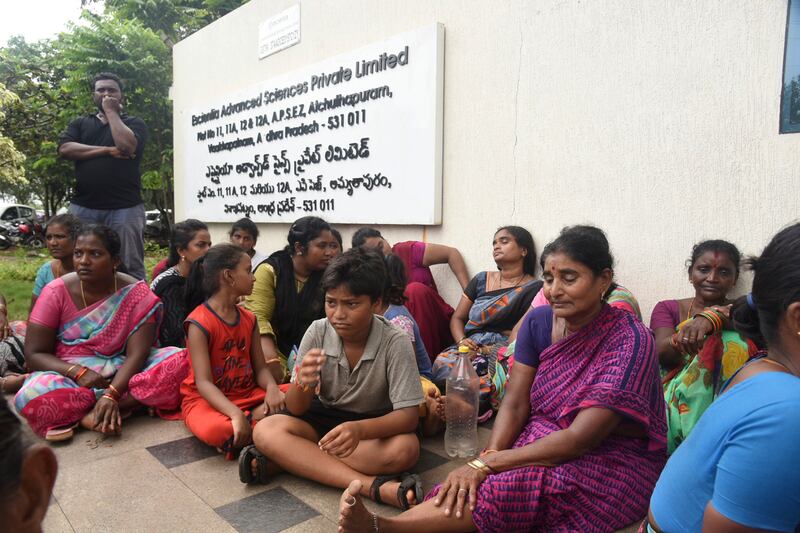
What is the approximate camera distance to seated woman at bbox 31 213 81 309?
3734 mm

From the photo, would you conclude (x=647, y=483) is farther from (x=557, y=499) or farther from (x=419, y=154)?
(x=419, y=154)

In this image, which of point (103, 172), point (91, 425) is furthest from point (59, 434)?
point (103, 172)

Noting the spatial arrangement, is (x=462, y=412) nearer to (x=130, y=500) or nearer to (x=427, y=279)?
(x=130, y=500)

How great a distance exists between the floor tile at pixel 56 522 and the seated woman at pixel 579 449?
1075mm

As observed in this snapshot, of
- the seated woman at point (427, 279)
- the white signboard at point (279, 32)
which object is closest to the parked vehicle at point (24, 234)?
the white signboard at point (279, 32)

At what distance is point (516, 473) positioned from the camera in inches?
68.2

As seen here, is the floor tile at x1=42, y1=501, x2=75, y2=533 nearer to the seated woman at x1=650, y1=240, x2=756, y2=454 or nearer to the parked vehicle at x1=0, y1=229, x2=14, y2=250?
the seated woman at x1=650, y1=240, x2=756, y2=454

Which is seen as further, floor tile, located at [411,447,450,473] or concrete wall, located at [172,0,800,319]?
concrete wall, located at [172,0,800,319]

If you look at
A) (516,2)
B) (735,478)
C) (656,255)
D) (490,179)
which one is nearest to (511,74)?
(516,2)

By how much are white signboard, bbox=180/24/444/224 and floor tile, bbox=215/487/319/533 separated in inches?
104

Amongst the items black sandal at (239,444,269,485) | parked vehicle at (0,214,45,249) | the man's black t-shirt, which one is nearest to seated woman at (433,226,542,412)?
black sandal at (239,444,269,485)

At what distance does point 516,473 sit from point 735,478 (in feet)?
2.64

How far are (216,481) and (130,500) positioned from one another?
1.10 feet

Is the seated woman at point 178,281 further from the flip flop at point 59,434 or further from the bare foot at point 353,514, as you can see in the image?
the bare foot at point 353,514
